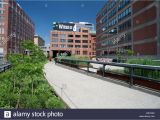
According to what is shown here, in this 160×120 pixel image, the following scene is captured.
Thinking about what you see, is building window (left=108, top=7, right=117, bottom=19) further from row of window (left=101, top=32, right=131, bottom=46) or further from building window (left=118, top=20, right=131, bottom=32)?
row of window (left=101, top=32, right=131, bottom=46)

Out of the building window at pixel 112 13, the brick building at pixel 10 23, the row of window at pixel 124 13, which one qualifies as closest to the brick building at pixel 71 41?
the brick building at pixel 10 23

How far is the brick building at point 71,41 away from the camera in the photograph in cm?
7669

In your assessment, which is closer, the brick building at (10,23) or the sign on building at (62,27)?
the brick building at (10,23)

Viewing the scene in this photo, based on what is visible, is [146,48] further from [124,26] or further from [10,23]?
[10,23]

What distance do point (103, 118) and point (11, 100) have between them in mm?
3212

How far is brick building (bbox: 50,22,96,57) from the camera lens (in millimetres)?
76688

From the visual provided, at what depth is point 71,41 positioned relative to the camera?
8325cm

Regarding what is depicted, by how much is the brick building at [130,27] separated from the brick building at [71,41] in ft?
52.0

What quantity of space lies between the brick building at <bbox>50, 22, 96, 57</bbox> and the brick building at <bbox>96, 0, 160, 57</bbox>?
52.0ft

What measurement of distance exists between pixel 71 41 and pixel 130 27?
4314cm

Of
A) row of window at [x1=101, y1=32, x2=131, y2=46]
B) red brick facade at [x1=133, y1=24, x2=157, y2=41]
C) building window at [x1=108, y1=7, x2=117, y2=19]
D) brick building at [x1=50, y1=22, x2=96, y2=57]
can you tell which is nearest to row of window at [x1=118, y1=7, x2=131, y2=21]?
building window at [x1=108, y1=7, x2=117, y2=19]

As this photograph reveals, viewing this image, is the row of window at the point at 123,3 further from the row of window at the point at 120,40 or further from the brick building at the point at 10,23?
the brick building at the point at 10,23

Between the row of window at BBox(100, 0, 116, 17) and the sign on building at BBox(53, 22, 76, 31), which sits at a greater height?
the row of window at BBox(100, 0, 116, 17)

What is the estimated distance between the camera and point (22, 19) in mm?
78062
